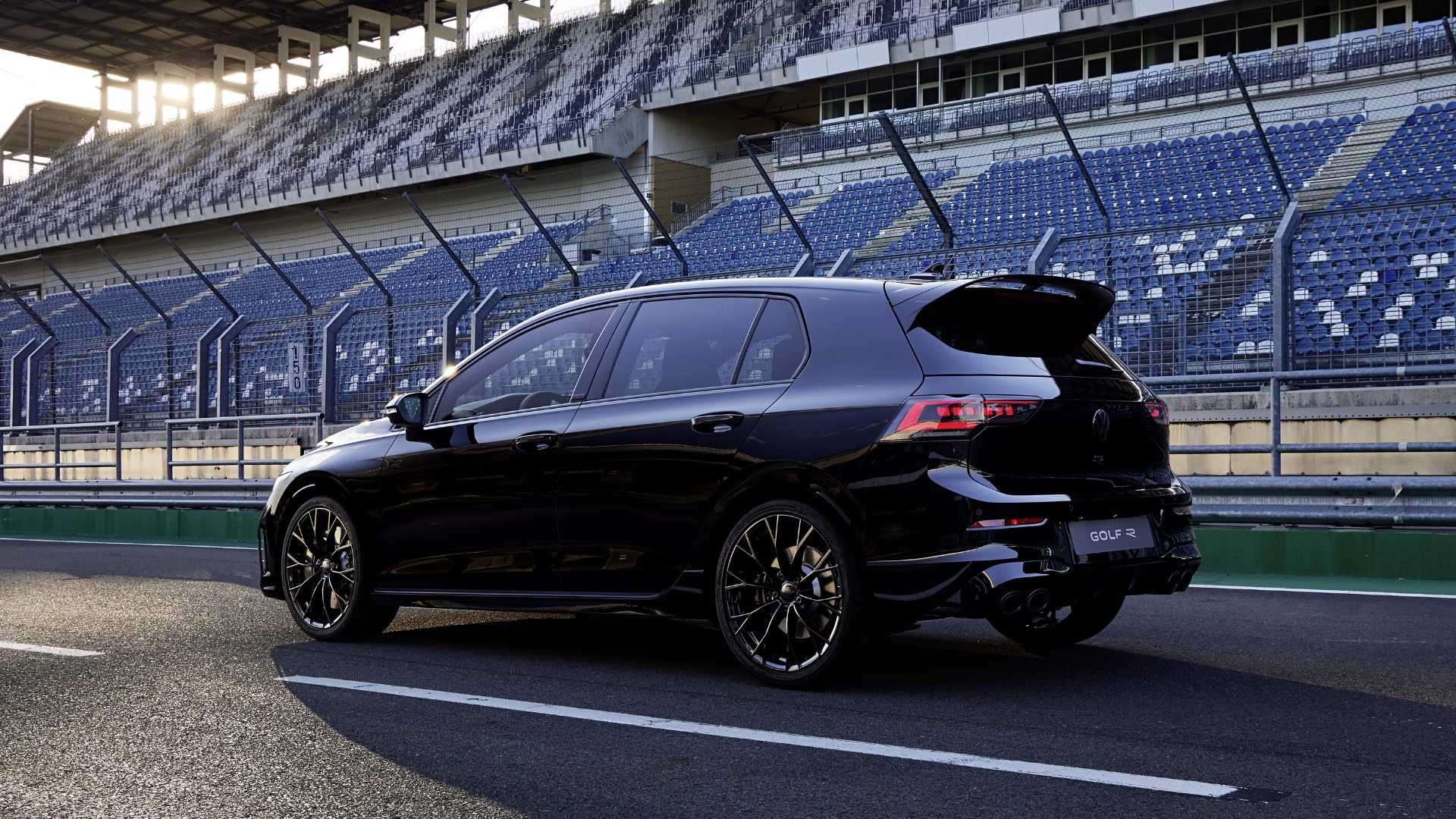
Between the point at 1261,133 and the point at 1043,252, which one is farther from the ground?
the point at 1261,133

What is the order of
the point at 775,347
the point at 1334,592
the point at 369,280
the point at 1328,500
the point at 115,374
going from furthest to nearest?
1. the point at 369,280
2. the point at 115,374
3. the point at 1328,500
4. the point at 1334,592
5. the point at 775,347

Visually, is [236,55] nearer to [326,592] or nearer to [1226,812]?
[326,592]

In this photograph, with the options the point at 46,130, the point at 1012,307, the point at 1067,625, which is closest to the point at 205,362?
the point at 1067,625

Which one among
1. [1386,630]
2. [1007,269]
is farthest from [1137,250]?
[1386,630]

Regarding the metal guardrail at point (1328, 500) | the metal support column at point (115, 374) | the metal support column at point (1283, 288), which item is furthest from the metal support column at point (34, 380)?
the metal guardrail at point (1328, 500)

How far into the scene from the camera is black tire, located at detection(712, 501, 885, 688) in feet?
16.8

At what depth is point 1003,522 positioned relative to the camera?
4969 millimetres

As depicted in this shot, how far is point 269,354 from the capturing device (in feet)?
62.0

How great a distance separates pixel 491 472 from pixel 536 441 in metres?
0.31

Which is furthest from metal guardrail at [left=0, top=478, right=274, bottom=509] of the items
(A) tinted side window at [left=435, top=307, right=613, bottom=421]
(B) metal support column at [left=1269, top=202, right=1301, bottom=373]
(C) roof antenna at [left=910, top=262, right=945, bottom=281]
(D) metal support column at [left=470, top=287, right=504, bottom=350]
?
(C) roof antenna at [left=910, top=262, right=945, bottom=281]

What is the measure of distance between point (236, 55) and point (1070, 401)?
192 ft

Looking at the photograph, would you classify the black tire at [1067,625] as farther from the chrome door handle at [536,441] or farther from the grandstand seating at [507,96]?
the grandstand seating at [507,96]

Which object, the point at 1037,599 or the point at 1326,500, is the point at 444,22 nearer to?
the point at 1326,500

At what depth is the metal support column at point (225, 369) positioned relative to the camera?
739 inches
